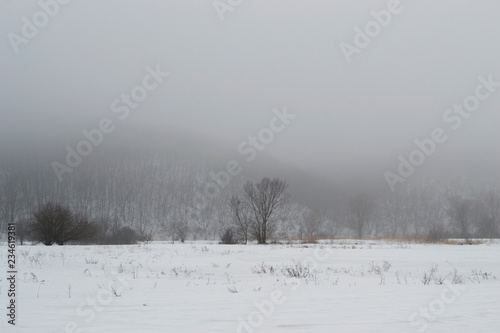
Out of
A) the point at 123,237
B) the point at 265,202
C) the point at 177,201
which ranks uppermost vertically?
the point at 177,201

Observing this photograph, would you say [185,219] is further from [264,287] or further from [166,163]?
[264,287]

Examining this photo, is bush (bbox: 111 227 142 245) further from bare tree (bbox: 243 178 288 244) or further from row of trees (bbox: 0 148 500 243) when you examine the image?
row of trees (bbox: 0 148 500 243)

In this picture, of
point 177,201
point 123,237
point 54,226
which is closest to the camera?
point 54,226

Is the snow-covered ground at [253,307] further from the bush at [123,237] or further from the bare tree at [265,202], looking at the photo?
the bush at [123,237]

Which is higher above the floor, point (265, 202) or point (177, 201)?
point (177, 201)

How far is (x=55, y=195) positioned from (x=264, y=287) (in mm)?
136074

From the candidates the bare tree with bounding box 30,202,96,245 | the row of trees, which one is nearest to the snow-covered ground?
the bare tree with bounding box 30,202,96,245

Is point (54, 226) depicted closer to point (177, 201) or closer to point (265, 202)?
→ point (265, 202)

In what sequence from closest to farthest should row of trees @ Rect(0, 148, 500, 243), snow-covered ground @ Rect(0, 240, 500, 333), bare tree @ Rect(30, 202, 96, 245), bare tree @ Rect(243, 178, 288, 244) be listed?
1. snow-covered ground @ Rect(0, 240, 500, 333)
2. bare tree @ Rect(30, 202, 96, 245)
3. bare tree @ Rect(243, 178, 288, 244)
4. row of trees @ Rect(0, 148, 500, 243)

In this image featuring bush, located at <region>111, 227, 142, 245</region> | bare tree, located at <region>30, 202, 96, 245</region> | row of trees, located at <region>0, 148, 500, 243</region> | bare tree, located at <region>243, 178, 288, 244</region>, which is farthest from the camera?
row of trees, located at <region>0, 148, 500, 243</region>

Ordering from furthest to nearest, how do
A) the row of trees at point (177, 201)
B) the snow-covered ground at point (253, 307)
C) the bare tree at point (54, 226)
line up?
the row of trees at point (177, 201), the bare tree at point (54, 226), the snow-covered ground at point (253, 307)

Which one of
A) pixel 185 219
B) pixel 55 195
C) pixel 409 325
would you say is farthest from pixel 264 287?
pixel 55 195

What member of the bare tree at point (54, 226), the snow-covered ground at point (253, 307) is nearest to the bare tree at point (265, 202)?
the bare tree at point (54, 226)

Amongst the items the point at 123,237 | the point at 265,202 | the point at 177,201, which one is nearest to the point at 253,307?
the point at 265,202
